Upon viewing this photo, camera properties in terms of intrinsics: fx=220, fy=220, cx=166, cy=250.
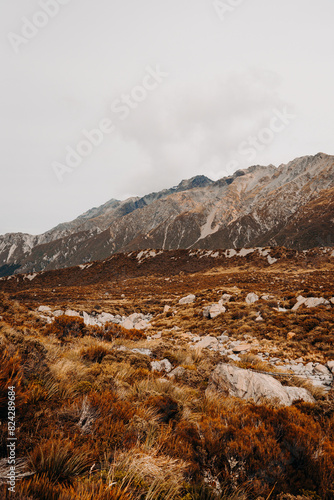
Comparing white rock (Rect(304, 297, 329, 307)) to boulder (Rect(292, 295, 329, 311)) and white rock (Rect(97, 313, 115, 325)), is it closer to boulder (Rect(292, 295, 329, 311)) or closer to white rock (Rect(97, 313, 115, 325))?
boulder (Rect(292, 295, 329, 311))

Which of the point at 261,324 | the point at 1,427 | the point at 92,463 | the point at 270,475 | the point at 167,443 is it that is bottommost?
the point at 261,324

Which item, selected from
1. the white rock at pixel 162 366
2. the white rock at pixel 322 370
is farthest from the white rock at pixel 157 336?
the white rock at pixel 322 370

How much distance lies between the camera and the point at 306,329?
1061 cm

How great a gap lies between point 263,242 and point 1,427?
196129mm

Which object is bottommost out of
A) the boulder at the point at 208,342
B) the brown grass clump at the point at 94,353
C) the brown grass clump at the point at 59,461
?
the boulder at the point at 208,342

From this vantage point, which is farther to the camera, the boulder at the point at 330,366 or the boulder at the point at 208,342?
the boulder at the point at 208,342

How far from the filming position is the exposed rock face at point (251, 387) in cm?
508

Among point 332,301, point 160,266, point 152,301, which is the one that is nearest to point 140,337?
point 332,301

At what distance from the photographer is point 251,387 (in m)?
5.34

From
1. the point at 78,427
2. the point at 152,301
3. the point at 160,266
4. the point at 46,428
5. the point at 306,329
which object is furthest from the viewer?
the point at 160,266

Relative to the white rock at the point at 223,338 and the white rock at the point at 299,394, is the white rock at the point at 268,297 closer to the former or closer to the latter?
the white rock at the point at 223,338

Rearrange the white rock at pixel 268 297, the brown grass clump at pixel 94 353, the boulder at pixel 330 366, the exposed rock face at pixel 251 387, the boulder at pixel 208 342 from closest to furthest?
the exposed rock face at pixel 251 387
the brown grass clump at pixel 94 353
the boulder at pixel 330 366
the boulder at pixel 208 342
the white rock at pixel 268 297

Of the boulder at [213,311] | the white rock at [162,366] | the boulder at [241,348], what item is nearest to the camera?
the white rock at [162,366]

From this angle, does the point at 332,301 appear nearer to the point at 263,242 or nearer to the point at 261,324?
the point at 261,324
